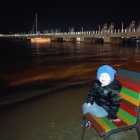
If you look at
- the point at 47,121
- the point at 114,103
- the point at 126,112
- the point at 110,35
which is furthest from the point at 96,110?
the point at 110,35

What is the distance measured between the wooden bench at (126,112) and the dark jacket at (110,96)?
0.41ft

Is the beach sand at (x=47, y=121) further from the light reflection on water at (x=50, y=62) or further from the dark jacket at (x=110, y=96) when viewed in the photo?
the light reflection on water at (x=50, y=62)

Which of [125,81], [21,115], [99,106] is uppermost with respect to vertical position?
[125,81]

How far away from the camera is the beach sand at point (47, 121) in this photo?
5.54m

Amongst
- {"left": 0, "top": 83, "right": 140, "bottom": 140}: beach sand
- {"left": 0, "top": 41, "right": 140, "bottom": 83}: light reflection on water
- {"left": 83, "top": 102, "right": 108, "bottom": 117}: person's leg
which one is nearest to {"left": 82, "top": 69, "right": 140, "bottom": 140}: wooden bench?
{"left": 83, "top": 102, "right": 108, "bottom": 117}: person's leg

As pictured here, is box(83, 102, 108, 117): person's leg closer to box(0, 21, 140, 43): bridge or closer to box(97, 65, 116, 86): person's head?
box(97, 65, 116, 86): person's head

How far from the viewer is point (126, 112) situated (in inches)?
→ 168

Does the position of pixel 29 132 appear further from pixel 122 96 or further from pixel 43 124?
pixel 122 96

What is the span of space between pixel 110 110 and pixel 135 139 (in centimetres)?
116

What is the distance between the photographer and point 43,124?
21.4 feet

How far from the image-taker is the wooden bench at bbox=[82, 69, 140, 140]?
12.9 feet

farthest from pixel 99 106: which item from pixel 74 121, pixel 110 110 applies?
pixel 74 121

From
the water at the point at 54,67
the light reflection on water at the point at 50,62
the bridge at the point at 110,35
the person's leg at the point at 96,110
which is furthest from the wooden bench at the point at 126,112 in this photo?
the bridge at the point at 110,35

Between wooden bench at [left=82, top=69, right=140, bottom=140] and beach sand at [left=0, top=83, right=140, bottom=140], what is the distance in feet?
3.45
